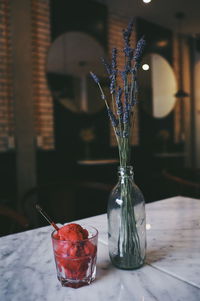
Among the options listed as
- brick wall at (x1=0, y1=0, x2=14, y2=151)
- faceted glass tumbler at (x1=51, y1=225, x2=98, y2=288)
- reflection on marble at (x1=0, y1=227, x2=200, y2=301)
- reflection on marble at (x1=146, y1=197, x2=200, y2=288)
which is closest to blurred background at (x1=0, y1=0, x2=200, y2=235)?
brick wall at (x1=0, y1=0, x2=14, y2=151)

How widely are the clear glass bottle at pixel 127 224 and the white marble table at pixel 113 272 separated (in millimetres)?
35

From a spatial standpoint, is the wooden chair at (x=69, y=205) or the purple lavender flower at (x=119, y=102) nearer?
the purple lavender flower at (x=119, y=102)

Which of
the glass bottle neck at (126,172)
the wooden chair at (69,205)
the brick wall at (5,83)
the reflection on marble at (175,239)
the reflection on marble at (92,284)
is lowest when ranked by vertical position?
the wooden chair at (69,205)

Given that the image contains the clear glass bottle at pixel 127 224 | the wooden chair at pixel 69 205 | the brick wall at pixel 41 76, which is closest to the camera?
the clear glass bottle at pixel 127 224

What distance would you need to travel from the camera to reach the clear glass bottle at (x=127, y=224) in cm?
80

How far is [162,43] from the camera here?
187 inches

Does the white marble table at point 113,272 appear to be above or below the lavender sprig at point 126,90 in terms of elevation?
below

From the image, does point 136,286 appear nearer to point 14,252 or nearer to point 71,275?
point 71,275

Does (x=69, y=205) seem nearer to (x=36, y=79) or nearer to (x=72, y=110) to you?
(x=72, y=110)

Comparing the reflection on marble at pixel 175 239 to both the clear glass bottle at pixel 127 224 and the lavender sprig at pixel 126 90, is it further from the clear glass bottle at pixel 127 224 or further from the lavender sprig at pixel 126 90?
the lavender sprig at pixel 126 90

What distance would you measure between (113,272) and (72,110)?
2.69 metres

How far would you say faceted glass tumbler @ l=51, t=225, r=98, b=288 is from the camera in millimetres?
715

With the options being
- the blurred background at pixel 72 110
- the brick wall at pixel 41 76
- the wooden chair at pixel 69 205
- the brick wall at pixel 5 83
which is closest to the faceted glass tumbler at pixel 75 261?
the blurred background at pixel 72 110

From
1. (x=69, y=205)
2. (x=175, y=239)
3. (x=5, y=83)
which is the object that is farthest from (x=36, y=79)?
(x=175, y=239)
